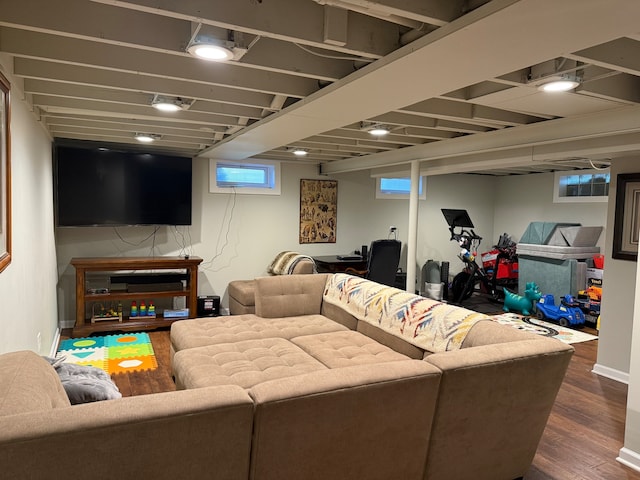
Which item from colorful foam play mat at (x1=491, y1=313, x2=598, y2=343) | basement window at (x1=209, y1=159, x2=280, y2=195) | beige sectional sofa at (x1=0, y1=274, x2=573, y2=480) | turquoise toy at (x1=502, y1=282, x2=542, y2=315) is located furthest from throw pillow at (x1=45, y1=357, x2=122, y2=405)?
turquoise toy at (x1=502, y1=282, x2=542, y2=315)

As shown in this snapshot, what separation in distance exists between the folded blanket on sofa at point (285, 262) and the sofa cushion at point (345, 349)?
2242 millimetres

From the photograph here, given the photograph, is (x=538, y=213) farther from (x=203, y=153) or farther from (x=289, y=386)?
(x=289, y=386)

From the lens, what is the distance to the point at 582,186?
716 cm

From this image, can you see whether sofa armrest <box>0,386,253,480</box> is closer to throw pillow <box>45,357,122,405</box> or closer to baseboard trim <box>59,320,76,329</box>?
throw pillow <box>45,357,122,405</box>

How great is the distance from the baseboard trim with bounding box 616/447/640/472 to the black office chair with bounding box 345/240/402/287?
3610 mm

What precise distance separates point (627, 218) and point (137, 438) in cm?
417

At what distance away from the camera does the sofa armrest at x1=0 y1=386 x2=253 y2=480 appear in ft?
3.90

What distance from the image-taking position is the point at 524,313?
609 cm

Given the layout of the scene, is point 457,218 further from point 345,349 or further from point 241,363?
point 241,363

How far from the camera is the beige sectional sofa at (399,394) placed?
159 centimetres

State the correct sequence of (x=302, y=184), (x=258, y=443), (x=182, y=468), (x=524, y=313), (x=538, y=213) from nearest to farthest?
(x=182, y=468)
(x=258, y=443)
(x=524, y=313)
(x=302, y=184)
(x=538, y=213)

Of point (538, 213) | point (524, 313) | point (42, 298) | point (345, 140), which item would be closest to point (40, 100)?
point (42, 298)

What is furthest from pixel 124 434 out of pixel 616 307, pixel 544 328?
pixel 544 328

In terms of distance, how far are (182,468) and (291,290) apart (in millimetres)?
2712
